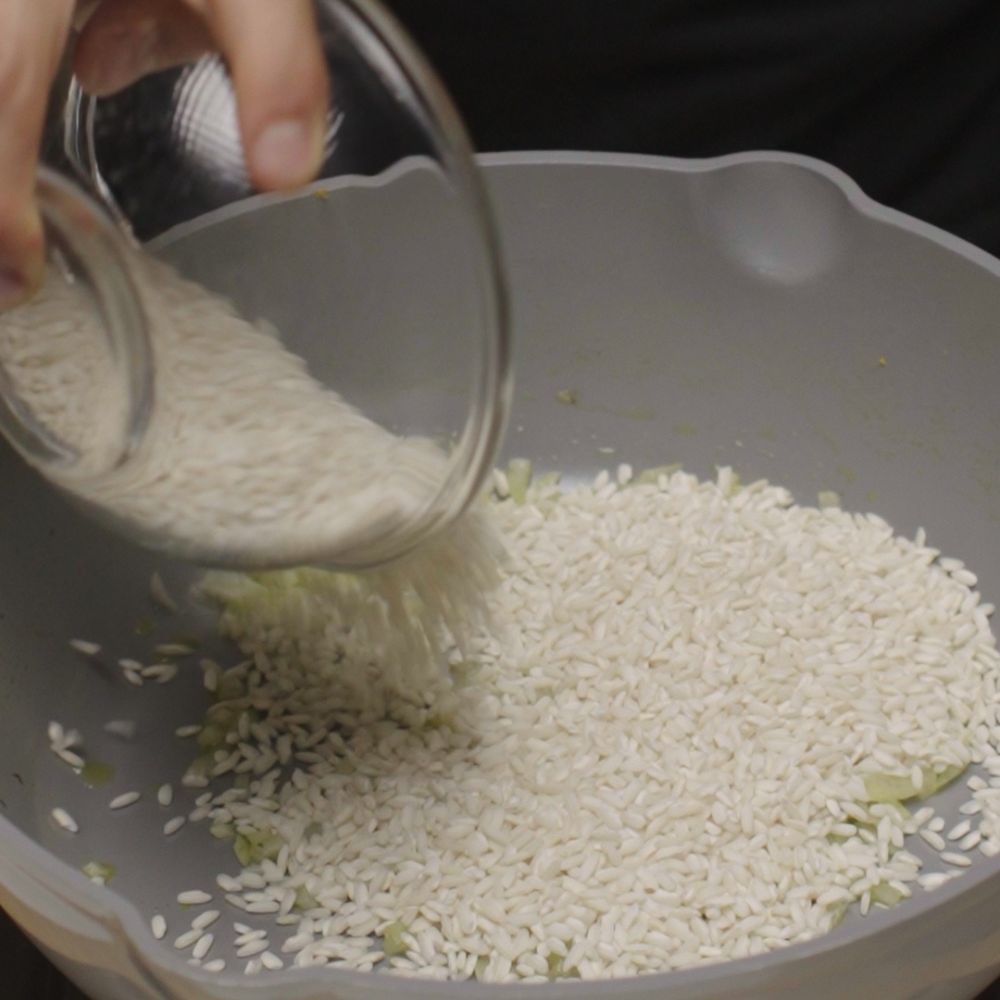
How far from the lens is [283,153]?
707 mm

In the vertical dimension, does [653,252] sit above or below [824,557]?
above

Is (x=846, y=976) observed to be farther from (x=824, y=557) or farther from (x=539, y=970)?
(x=824, y=557)

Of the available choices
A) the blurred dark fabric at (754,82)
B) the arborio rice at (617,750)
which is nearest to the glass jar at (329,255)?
the arborio rice at (617,750)

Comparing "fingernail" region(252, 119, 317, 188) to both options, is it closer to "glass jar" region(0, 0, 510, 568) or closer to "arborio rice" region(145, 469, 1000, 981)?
"glass jar" region(0, 0, 510, 568)

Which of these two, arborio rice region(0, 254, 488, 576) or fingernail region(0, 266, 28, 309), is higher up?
fingernail region(0, 266, 28, 309)

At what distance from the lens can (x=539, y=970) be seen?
95 cm

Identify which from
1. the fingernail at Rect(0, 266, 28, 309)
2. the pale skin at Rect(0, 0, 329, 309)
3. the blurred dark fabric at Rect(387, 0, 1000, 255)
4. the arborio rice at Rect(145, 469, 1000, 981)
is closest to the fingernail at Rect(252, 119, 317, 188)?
the pale skin at Rect(0, 0, 329, 309)

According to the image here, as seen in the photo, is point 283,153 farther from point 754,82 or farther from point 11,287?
point 754,82

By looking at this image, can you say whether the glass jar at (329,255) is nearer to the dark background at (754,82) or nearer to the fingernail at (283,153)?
the fingernail at (283,153)

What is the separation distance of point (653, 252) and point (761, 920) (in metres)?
0.57

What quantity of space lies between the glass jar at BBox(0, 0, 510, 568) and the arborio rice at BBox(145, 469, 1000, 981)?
0.27 meters

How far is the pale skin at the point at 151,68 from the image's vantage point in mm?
627

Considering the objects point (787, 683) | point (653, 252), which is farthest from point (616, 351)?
point (787, 683)

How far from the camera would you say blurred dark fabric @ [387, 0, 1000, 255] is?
1.25 metres
